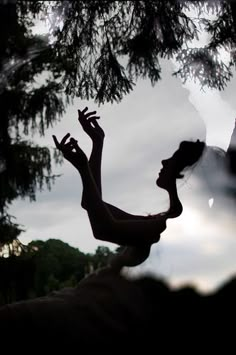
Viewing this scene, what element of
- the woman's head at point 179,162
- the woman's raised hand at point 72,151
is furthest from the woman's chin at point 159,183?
the woman's raised hand at point 72,151

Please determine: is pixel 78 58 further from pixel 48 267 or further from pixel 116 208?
pixel 48 267

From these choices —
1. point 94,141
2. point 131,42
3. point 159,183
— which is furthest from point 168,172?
point 131,42

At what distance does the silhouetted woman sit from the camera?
0.85m

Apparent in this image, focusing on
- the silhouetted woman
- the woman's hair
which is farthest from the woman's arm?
the woman's hair

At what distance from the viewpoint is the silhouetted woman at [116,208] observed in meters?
0.85

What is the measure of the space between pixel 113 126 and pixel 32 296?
1.21 ft

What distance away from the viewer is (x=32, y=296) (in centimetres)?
89

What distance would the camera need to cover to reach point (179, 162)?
0.91 metres

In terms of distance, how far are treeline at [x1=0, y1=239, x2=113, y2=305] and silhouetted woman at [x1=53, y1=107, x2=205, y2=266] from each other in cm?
5

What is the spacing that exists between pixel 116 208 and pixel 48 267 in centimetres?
18

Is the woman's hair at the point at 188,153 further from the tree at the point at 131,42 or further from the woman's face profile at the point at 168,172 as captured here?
the tree at the point at 131,42

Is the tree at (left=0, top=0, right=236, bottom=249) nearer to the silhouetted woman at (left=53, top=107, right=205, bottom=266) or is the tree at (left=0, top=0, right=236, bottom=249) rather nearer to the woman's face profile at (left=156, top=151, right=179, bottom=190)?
the silhouetted woman at (left=53, top=107, right=205, bottom=266)

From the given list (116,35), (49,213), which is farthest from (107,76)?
(49,213)

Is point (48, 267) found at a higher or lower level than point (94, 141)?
lower
